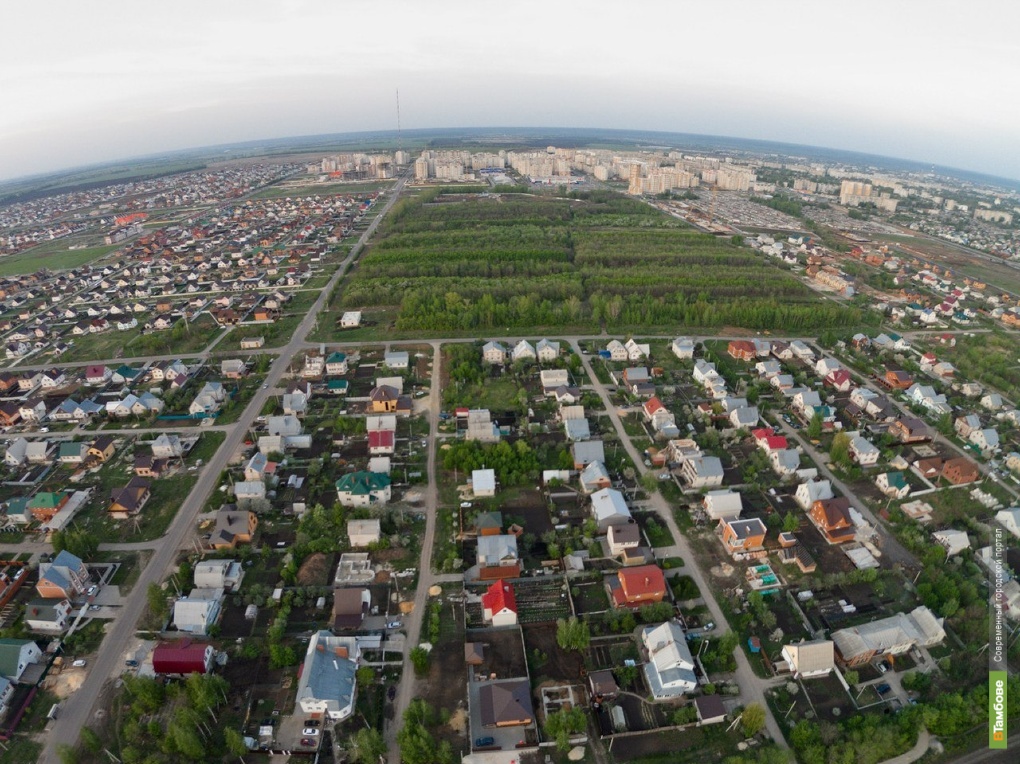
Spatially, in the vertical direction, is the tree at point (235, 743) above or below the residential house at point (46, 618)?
below

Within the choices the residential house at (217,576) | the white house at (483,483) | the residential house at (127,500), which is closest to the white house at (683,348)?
the white house at (483,483)

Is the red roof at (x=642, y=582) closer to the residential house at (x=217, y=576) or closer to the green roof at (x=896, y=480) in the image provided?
the green roof at (x=896, y=480)

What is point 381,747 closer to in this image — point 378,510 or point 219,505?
point 378,510

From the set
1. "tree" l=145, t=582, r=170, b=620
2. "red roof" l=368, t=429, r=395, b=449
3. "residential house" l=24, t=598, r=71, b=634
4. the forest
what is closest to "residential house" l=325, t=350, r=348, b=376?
the forest

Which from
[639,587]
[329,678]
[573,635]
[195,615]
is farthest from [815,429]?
[195,615]

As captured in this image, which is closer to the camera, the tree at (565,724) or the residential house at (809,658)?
the tree at (565,724)

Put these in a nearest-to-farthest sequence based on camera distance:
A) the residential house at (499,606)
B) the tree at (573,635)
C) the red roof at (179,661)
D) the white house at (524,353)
Result: the red roof at (179,661) → the tree at (573,635) → the residential house at (499,606) → the white house at (524,353)

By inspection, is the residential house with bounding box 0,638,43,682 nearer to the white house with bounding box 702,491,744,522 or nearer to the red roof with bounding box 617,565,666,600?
the red roof with bounding box 617,565,666,600

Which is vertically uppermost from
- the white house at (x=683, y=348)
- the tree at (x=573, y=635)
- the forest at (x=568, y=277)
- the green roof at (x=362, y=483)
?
the forest at (x=568, y=277)
